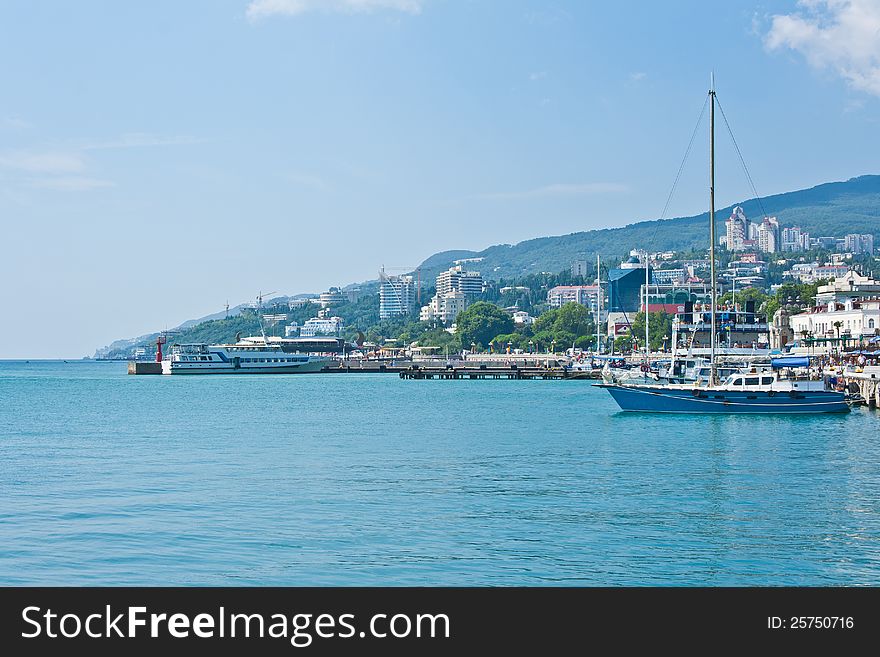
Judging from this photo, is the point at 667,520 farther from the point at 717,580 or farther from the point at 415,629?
the point at 415,629

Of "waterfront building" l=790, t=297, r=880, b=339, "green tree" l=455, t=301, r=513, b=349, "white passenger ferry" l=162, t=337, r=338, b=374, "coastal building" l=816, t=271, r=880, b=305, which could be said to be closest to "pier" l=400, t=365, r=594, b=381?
"white passenger ferry" l=162, t=337, r=338, b=374

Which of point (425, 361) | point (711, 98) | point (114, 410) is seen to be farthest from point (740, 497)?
point (425, 361)

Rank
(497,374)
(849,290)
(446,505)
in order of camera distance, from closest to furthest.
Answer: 1. (446,505)
2. (849,290)
3. (497,374)

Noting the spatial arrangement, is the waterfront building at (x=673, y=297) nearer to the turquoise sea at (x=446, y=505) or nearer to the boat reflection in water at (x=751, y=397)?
the boat reflection in water at (x=751, y=397)

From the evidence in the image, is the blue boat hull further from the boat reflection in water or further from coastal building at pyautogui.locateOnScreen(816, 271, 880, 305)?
coastal building at pyautogui.locateOnScreen(816, 271, 880, 305)

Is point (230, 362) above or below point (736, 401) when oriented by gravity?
above

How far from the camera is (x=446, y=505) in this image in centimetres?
1920

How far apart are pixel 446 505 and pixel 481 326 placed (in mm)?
168862

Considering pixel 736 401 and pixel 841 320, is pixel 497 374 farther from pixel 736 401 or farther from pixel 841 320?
pixel 736 401

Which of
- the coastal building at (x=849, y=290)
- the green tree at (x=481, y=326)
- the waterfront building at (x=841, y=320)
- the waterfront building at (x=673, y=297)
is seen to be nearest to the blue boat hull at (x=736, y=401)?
the waterfront building at (x=841, y=320)

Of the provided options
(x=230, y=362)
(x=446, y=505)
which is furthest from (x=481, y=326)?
(x=446, y=505)

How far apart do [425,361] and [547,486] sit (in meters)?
137

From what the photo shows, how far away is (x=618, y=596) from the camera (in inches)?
214

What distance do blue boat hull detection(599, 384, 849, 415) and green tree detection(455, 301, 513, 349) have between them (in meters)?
143
